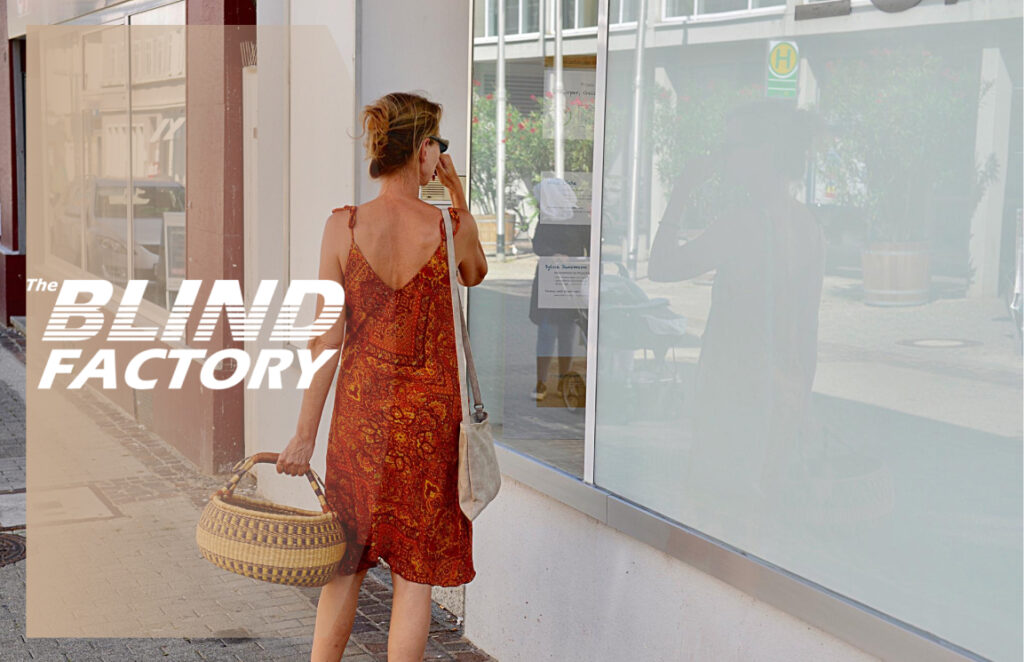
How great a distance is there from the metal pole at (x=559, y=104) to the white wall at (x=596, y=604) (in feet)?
4.06

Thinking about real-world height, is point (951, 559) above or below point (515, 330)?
below

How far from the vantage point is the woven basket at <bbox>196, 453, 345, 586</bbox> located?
11.4ft

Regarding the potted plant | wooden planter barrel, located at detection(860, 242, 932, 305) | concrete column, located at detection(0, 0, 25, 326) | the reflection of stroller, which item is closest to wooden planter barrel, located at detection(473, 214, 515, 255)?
the reflection of stroller

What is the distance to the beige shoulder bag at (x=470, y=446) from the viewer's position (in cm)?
354

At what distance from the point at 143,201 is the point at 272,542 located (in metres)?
6.75

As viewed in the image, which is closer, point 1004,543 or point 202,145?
point 1004,543

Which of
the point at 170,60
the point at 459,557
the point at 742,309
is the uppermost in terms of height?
the point at 170,60

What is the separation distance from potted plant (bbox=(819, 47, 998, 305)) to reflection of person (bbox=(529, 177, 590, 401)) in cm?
150

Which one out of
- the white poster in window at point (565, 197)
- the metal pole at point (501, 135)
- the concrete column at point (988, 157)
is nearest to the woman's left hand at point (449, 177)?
the white poster in window at point (565, 197)

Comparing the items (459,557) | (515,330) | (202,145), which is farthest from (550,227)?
(202,145)

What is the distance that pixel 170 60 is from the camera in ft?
28.6

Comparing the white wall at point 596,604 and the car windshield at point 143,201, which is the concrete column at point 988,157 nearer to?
the white wall at point 596,604

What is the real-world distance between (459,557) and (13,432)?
6757 millimetres

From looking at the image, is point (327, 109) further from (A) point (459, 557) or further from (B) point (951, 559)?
(B) point (951, 559)
